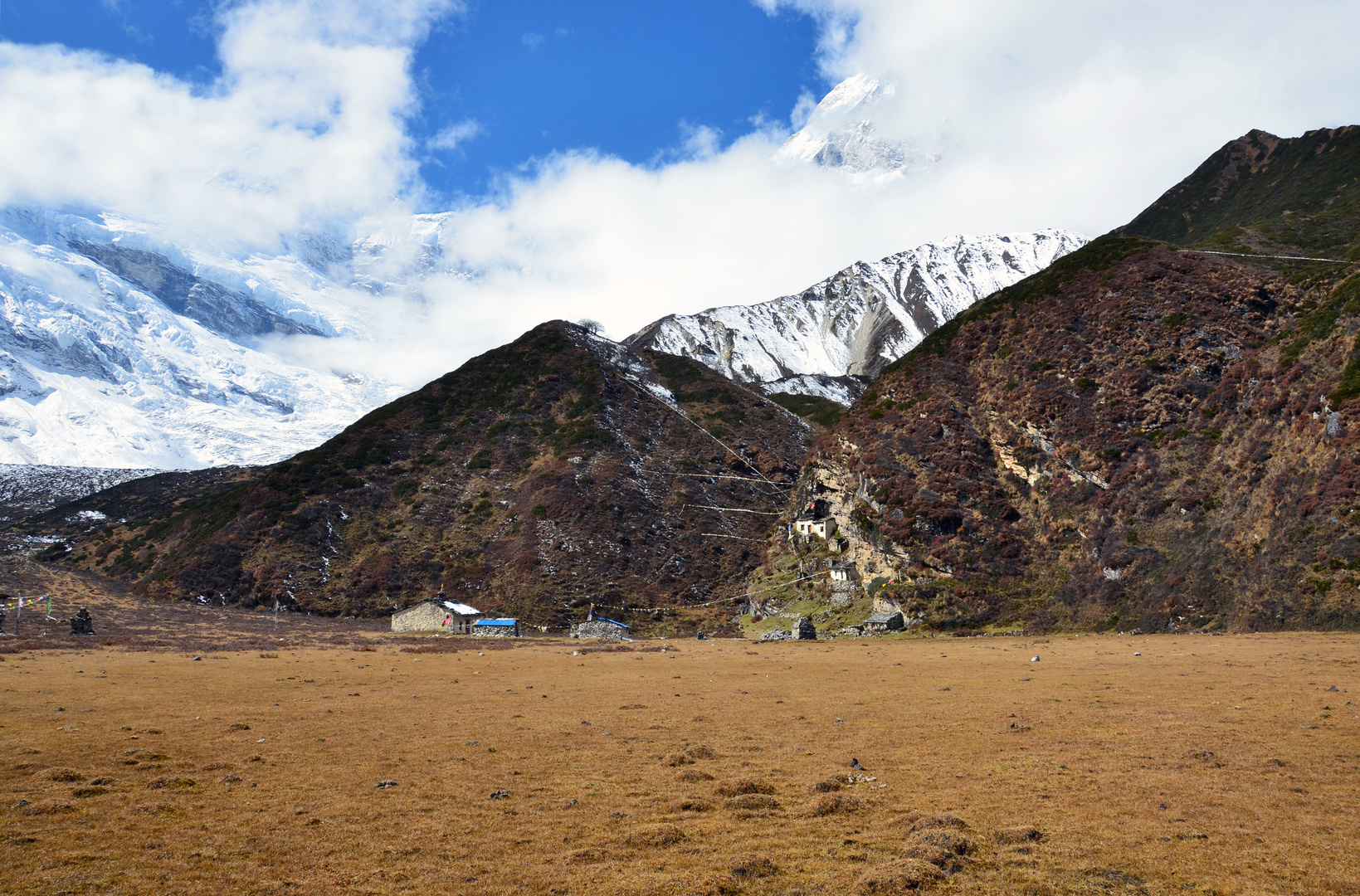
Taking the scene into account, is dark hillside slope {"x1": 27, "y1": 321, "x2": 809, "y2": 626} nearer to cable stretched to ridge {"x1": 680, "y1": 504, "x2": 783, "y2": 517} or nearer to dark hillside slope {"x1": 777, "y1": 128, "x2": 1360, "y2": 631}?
cable stretched to ridge {"x1": 680, "y1": 504, "x2": 783, "y2": 517}

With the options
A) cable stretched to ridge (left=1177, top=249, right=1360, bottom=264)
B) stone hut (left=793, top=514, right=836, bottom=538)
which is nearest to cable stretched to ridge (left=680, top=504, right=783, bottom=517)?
stone hut (left=793, top=514, right=836, bottom=538)

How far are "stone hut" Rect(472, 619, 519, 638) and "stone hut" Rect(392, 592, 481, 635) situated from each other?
107cm

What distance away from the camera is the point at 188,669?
37.8 meters

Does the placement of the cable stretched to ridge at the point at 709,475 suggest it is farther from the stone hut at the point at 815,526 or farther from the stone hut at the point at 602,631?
the stone hut at the point at 602,631

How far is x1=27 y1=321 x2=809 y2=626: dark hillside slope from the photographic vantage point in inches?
3590

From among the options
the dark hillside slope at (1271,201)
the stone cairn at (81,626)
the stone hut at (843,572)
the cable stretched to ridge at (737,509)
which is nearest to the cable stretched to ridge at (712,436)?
the cable stretched to ridge at (737,509)

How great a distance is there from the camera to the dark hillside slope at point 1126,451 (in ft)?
166

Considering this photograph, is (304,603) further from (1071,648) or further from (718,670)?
(1071,648)

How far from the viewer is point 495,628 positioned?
73062 millimetres

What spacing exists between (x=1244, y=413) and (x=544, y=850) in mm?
68349

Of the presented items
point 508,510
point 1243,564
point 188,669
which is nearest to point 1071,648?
point 1243,564

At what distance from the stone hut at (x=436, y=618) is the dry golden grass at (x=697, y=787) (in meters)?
42.6

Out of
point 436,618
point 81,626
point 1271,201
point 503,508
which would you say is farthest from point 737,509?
point 1271,201

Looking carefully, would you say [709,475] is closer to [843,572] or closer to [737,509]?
[737,509]
